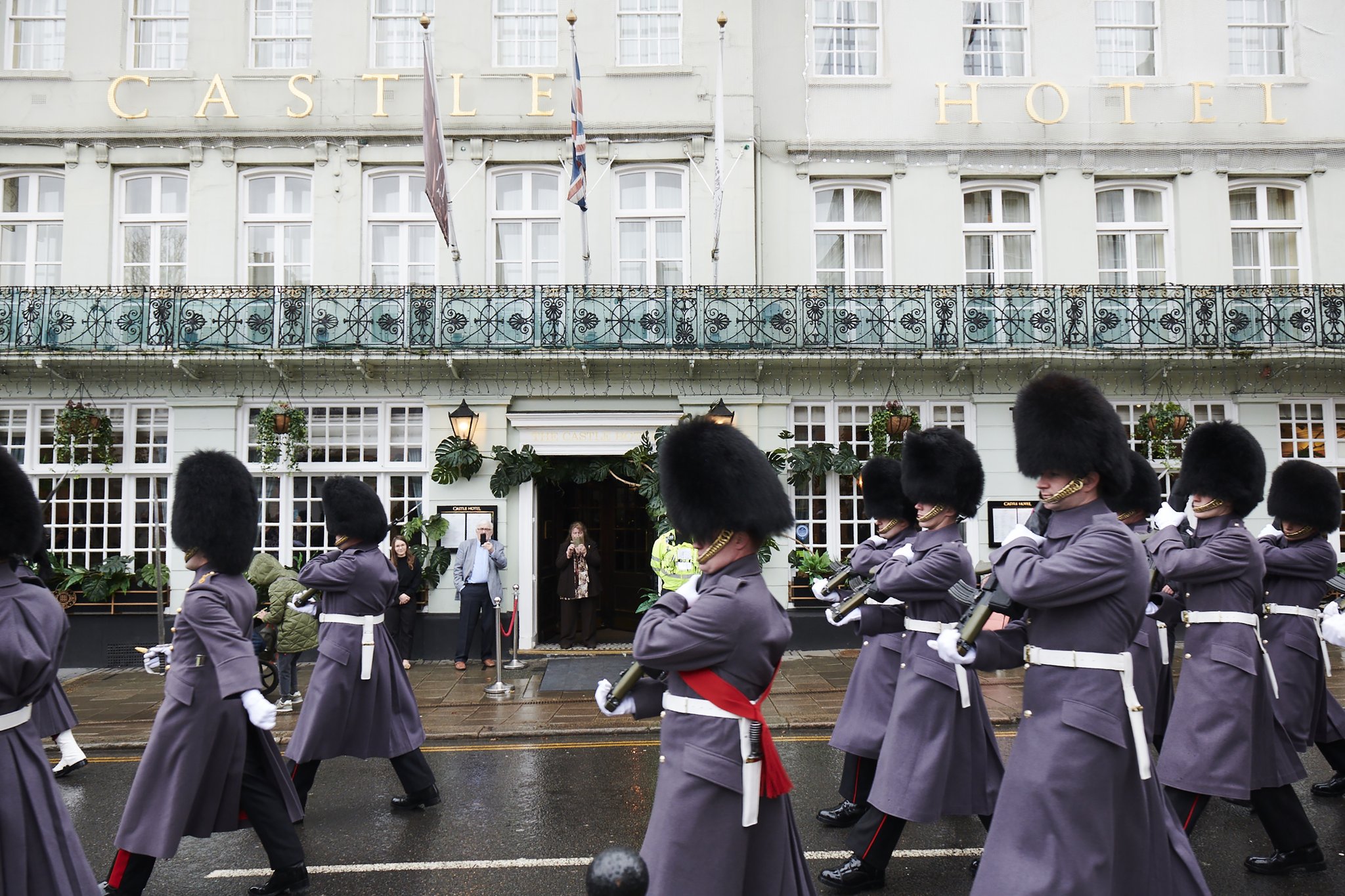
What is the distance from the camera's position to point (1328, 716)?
20.5 feet

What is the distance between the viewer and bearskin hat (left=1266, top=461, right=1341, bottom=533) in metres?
6.47

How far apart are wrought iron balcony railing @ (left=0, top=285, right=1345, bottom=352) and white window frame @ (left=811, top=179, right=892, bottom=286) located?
0.85m

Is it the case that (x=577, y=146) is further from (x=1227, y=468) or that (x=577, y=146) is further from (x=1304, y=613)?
(x=1304, y=613)

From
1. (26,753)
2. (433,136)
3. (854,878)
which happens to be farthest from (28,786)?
(433,136)

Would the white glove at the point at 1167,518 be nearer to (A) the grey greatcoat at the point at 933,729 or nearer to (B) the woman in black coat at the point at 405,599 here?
(A) the grey greatcoat at the point at 933,729

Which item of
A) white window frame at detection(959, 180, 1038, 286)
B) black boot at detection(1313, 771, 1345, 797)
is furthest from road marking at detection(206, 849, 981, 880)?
white window frame at detection(959, 180, 1038, 286)

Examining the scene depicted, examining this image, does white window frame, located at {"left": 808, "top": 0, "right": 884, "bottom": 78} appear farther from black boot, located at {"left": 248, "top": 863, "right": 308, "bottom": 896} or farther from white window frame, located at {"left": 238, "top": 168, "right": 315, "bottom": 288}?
black boot, located at {"left": 248, "top": 863, "right": 308, "bottom": 896}

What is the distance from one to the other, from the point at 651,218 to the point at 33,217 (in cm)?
963

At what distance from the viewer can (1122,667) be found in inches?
151

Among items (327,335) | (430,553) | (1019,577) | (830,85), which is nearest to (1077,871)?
(1019,577)

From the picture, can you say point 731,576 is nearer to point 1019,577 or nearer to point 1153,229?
point 1019,577

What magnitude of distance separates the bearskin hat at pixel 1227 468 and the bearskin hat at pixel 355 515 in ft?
17.7

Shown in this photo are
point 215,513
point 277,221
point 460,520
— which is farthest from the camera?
point 277,221

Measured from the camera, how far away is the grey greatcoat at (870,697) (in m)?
5.69
